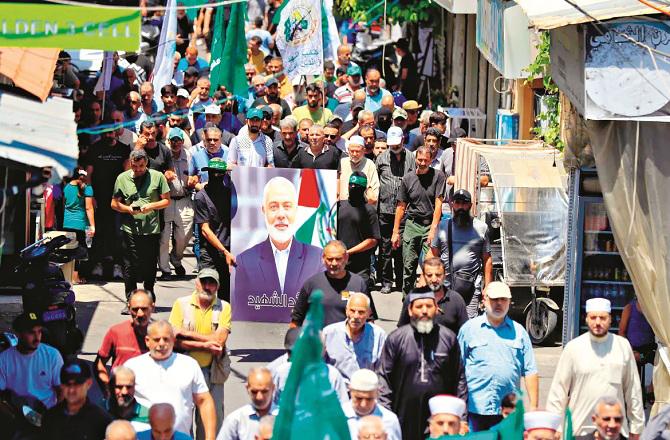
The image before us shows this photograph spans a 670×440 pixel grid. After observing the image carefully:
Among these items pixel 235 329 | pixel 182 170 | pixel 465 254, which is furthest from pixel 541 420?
pixel 182 170

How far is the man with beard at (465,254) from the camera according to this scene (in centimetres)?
1477

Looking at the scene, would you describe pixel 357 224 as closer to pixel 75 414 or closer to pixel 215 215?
pixel 215 215

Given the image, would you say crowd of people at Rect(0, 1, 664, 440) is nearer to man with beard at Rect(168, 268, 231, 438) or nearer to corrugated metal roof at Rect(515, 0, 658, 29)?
man with beard at Rect(168, 268, 231, 438)

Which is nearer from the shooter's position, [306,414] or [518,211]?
[306,414]

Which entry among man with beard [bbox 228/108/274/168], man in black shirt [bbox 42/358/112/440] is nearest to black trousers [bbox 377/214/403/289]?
man with beard [bbox 228/108/274/168]

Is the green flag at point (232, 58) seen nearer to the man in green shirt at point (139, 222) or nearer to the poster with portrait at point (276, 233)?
the man in green shirt at point (139, 222)

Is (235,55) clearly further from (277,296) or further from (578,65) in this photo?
(578,65)

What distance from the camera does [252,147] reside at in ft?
58.8

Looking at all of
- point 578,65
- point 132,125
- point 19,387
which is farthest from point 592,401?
point 132,125

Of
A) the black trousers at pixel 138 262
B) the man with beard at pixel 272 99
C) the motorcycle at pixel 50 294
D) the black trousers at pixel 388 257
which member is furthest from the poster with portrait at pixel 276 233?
the man with beard at pixel 272 99

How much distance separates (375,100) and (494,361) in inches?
444

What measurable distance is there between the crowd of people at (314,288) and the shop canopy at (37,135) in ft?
4.96

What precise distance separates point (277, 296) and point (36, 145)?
5.52m

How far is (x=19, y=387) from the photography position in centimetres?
1171
